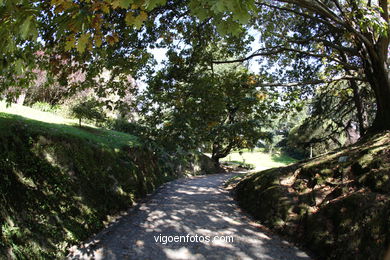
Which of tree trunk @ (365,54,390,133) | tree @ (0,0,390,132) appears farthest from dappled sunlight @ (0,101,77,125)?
tree trunk @ (365,54,390,133)

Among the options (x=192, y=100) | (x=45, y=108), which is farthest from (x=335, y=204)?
(x=45, y=108)

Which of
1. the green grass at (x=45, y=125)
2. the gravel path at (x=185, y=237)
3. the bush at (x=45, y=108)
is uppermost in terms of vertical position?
the bush at (x=45, y=108)

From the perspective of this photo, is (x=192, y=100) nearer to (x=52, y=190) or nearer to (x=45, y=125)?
(x=45, y=125)

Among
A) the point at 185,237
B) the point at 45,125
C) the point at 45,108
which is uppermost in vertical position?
the point at 45,108

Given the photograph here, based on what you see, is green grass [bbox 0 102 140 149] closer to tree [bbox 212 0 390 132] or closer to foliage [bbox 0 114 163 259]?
foliage [bbox 0 114 163 259]

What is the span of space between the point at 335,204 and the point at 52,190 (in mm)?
5948

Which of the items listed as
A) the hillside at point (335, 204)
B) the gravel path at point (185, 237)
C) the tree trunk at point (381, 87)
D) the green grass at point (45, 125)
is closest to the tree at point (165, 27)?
the tree trunk at point (381, 87)

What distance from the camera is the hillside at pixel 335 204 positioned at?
4.24 meters

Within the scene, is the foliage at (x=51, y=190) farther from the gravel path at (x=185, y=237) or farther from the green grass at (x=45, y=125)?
the gravel path at (x=185, y=237)

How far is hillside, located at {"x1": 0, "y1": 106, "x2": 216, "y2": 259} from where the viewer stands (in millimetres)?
4254

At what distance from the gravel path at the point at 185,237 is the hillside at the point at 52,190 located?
0.50 m

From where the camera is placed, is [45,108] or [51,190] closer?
[51,190]

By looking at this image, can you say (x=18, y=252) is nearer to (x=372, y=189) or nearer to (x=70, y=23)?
(x=70, y=23)

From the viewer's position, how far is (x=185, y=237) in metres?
5.59
